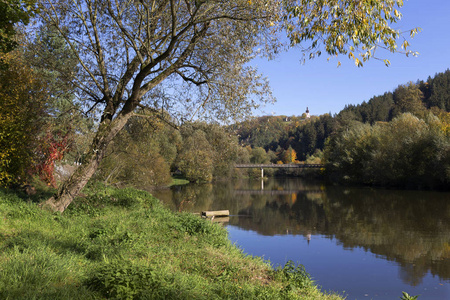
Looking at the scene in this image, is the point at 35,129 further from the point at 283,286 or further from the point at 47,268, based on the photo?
the point at 283,286

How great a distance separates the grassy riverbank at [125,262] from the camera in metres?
4.68

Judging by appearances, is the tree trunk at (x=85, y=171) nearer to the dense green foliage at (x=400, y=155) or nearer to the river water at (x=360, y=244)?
the river water at (x=360, y=244)

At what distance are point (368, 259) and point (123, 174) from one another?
825 inches

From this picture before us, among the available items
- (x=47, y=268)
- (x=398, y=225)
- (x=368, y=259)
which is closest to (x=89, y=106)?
(x=47, y=268)

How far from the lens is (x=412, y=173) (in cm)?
4291

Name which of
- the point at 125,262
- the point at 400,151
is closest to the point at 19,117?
the point at 125,262

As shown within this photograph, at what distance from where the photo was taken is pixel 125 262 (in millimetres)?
5590

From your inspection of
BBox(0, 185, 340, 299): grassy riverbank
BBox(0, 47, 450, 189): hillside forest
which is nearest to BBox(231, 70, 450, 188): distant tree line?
BBox(0, 47, 450, 189): hillside forest

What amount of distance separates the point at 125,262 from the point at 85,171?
5735 mm

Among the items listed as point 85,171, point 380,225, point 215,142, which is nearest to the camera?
point 85,171

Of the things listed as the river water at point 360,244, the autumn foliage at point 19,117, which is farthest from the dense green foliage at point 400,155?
the autumn foliage at point 19,117

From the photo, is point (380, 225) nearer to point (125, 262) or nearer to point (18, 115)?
point (125, 262)

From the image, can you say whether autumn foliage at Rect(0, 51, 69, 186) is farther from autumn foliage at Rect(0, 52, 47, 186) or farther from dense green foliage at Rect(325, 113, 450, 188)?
dense green foliage at Rect(325, 113, 450, 188)

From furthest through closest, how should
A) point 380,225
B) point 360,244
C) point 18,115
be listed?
point 380,225
point 360,244
point 18,115
